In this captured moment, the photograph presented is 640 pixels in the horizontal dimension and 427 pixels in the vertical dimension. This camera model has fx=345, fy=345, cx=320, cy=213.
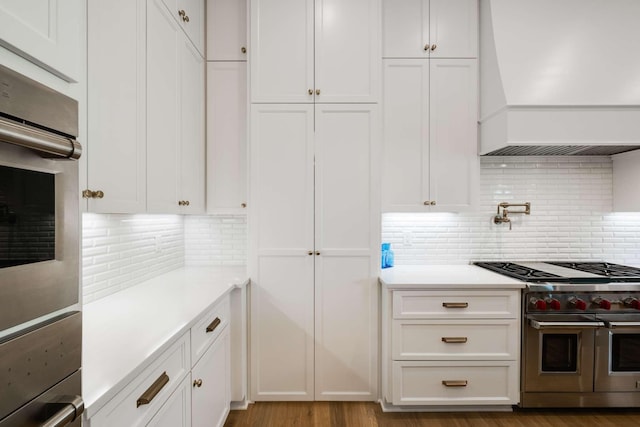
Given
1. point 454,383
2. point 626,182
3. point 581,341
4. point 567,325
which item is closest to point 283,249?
Result: point 454,383

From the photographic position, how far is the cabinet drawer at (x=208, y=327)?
5.30 feet

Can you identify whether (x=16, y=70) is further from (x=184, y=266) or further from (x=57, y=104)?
(x=184, y=266)

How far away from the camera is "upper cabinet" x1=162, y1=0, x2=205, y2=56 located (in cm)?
205

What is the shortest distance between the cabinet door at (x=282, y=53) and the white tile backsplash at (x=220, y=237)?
3.40 ft

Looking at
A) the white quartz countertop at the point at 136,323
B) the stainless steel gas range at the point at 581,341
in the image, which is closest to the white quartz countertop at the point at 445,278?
Answer: the stainless steel gas range at the point at 581,341

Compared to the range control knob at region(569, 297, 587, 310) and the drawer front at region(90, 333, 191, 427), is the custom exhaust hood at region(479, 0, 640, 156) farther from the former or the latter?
the drawer front at region(90, 333, 191, 427)

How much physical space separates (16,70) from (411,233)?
2699 mm

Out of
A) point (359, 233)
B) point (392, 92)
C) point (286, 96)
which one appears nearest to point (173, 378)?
point (359, 233)

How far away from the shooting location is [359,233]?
8.04 ft

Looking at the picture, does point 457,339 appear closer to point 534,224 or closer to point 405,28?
point 534,224

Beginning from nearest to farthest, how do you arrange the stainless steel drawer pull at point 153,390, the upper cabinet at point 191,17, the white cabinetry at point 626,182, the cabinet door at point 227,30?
the stainless steel drawer pull at point 153,390
the upper cabinet at point 191,17
the cabinet door at point 227,30
the white cabinetry at point 626,182

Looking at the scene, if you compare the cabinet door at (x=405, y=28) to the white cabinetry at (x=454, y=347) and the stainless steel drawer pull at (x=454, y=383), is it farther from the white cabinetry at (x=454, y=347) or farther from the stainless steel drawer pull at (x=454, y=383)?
the stainless steel drawer pull at (x=454, y=383)

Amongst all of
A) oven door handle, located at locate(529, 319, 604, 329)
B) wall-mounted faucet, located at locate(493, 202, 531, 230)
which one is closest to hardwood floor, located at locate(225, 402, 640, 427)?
oven door handle, located at locate(529, 319, 604, 329)

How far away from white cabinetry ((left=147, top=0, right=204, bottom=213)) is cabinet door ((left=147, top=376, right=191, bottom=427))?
33.8 inches
